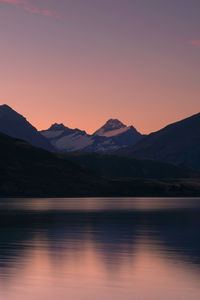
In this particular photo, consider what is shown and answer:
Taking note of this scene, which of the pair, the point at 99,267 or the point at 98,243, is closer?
the point at 99,267

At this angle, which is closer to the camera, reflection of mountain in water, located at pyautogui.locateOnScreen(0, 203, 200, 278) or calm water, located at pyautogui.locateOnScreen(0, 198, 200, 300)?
calm water, located at pyautogui.locateOnScreen(0, 198, 200, 300)

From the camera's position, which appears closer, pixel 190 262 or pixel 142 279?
pixel 142 279

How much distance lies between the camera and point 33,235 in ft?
203

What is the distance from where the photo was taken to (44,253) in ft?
144

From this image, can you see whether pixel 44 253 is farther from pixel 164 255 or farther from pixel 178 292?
pixel 178 292

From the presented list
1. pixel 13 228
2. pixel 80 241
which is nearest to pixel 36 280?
pixel 80 241

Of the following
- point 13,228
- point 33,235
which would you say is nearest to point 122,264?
point 33,235

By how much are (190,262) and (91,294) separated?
1252 centimetres

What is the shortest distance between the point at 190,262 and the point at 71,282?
10.4m

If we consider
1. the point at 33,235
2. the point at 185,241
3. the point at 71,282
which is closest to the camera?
the point at 71,282

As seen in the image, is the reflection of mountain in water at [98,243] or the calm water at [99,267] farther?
the reflection of mountain in water at [98,243]

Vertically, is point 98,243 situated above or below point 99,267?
above

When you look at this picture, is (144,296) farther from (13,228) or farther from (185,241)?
(13,228)

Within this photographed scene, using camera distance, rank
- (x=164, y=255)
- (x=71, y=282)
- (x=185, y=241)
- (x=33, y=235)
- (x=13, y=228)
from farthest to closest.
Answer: (x=13, y=228), (x=33, y=235), (x=185, y=241), (x=164, y=255), (x=71, y=282)
